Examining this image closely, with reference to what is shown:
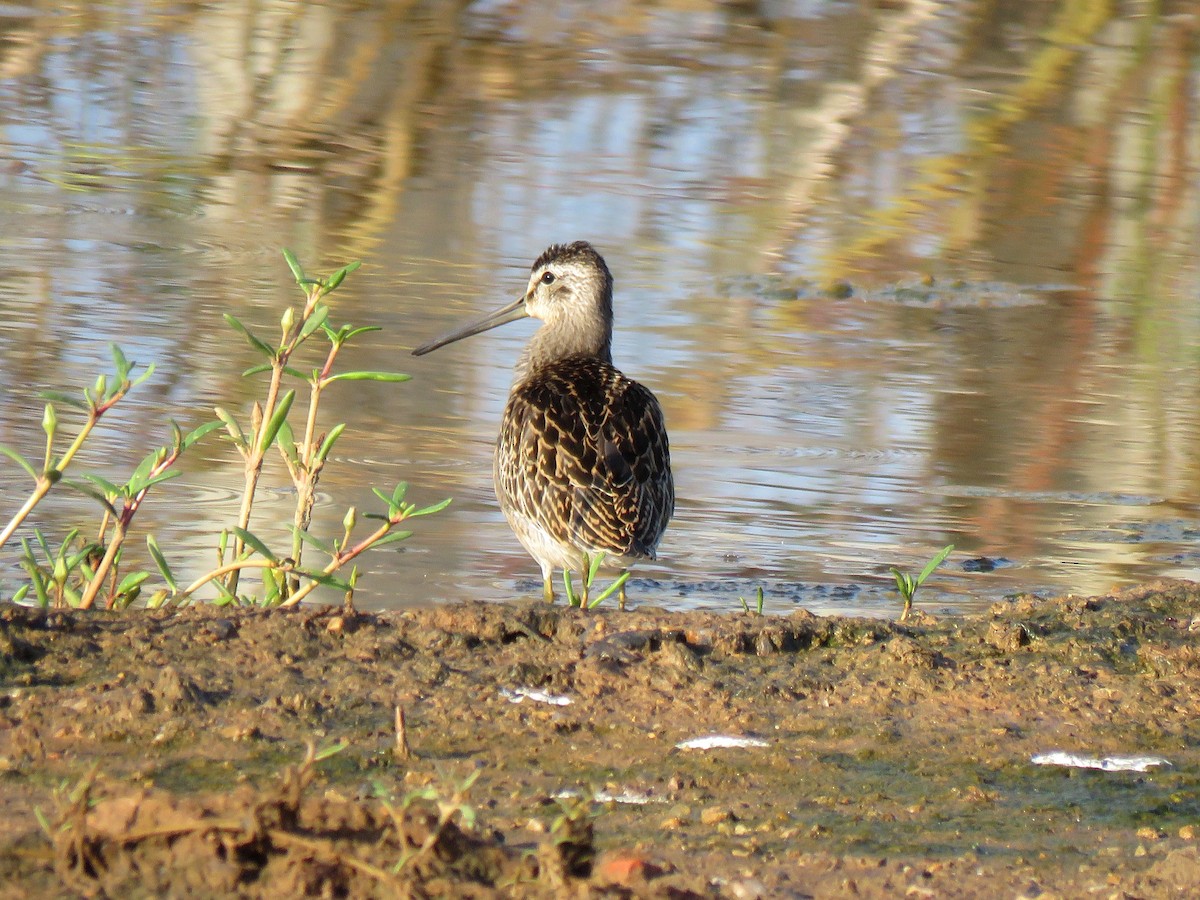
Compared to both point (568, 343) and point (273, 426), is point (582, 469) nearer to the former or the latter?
point (568, 343)

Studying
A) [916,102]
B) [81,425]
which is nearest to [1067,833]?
[81,425]

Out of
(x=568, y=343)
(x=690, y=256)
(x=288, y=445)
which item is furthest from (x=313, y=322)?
(x=690, y=256)

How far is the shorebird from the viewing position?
6.41 m

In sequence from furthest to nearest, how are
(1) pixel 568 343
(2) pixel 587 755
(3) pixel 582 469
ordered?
(1) pixel 568 343 < (3) pixel 582 469 < (2) pixel 587 755

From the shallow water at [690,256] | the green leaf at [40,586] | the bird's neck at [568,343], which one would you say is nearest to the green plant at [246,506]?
the green leaf at [40,586]

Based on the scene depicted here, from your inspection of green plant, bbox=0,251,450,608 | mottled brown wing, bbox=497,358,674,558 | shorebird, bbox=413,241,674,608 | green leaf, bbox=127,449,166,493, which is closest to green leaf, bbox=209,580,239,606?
green plant, bbox=0,251,450,608

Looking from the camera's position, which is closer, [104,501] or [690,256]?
[104,501]

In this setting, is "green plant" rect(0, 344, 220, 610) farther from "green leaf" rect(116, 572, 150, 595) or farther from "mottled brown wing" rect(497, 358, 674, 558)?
"mottled brown wing" rect(497, 358, 674, 558)

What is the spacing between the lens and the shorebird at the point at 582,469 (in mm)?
6406

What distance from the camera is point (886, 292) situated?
1122 cm

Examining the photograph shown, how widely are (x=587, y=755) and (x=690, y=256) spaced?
7.95 metres

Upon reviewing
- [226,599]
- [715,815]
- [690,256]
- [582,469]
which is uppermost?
[715,815]

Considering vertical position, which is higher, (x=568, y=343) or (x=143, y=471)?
(x=143, y=471)

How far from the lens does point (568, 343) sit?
8.29 m
